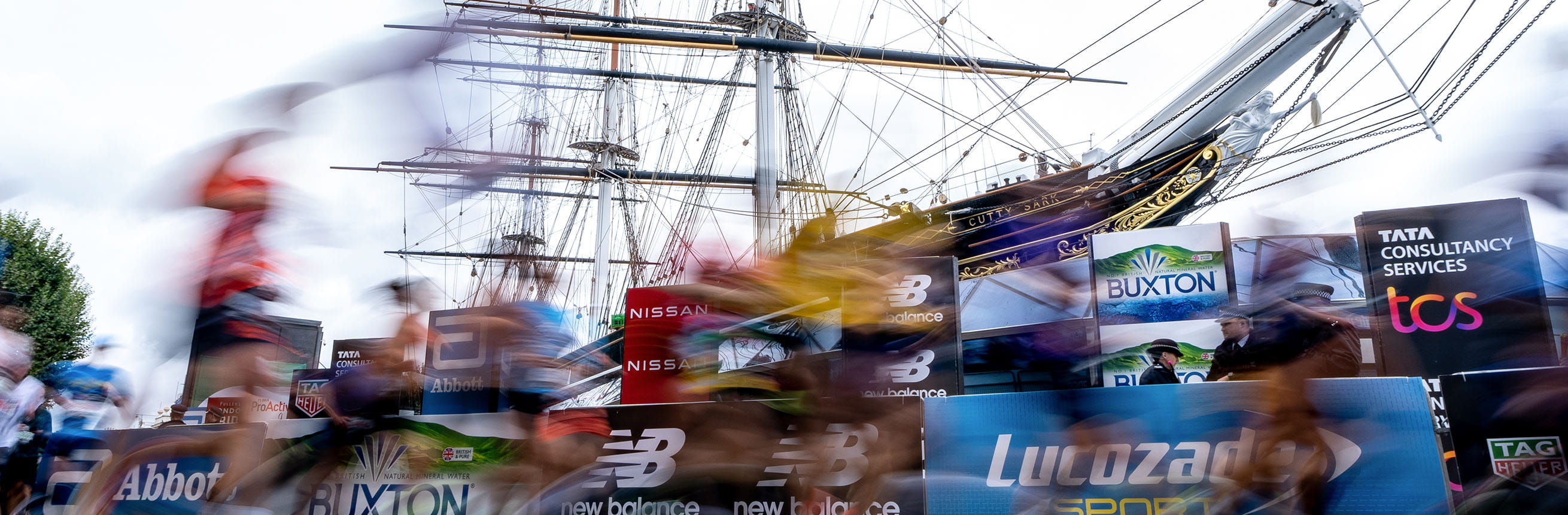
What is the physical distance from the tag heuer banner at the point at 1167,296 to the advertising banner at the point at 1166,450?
374 centimetres

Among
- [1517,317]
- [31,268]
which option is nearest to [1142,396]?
[1517,317]

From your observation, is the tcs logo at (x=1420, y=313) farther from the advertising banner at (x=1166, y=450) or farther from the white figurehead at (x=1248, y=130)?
the white figurehead at (x=1248, y=130)

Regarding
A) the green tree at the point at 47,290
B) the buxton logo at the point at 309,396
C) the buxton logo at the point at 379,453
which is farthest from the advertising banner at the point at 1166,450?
the green tree at the point at 47,290

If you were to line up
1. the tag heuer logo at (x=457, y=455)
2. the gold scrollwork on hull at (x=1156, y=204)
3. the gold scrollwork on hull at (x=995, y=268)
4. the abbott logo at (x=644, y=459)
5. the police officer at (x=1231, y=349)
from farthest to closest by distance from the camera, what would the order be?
the gold scrollwork on hull at (x=995, y=268) → the gold scrollwork on hull at (x=1156, y=204) → the police officer at (x=1231, y=349) → the tag heuer logo at (x=457, y=455) → the abbott logo at (x=644, y=459)

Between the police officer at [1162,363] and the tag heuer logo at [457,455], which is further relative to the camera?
the police officer at [1162,363]

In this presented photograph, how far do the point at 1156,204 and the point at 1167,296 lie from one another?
518cm

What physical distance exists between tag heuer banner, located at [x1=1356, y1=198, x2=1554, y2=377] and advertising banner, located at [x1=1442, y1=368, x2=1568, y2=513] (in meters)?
1.51

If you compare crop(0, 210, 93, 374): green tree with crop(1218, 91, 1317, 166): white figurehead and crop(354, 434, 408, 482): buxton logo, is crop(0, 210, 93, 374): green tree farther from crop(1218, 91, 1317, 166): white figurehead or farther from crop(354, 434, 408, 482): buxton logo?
crop(1218, 91, 1317, 166): white figurehead

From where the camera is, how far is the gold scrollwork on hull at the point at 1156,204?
11117 millimetres

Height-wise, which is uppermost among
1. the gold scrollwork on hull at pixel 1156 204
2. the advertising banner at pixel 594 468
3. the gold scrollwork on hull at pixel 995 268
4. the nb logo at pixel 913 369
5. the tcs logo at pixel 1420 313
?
the gold scrollwork on hull at pixel 1156 204

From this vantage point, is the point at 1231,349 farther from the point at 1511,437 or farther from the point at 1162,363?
the point at 1511,437

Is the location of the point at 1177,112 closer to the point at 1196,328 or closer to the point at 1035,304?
the point at 1035,304

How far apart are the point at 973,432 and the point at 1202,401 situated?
890 millimetres

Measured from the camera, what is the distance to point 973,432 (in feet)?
11.8
